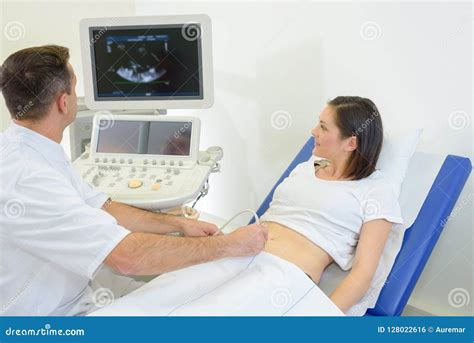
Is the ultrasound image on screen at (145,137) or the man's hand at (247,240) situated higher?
the ultrasound image on screen at (145,137)

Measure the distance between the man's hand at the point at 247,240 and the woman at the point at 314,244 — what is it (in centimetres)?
4

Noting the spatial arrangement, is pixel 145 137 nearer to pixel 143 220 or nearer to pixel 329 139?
pixel 143 220

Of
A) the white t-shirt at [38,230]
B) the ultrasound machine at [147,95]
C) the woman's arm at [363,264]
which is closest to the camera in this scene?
the white t-shirt at [38,230]

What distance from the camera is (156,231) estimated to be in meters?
1.70

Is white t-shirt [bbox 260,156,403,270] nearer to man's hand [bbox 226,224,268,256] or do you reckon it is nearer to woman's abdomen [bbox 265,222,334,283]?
woman's abdomen [bbox 265,222,334,283]

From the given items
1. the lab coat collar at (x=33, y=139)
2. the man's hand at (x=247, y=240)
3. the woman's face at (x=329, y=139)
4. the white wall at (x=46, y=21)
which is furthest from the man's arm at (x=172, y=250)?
the white wall at (x=46, y=21)

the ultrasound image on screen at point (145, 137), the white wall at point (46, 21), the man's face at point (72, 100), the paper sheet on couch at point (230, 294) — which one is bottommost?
the paper sheet on couch at point (230, 294)

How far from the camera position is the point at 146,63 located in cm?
198

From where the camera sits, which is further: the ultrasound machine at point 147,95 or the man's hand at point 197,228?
the ultrasound machine at point 147,95

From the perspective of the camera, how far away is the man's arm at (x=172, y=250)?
1.21m

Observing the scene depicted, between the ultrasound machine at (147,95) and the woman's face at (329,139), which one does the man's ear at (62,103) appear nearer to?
the ultrasound machine at (147,95)

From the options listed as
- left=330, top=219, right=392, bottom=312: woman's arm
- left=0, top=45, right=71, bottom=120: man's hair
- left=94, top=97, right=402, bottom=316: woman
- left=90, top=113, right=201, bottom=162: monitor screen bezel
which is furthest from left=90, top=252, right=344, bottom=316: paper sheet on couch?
left=90, top=113, right=201, bottom=162: monitor screen bezel

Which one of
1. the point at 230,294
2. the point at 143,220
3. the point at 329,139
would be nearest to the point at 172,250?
the point at 230,294

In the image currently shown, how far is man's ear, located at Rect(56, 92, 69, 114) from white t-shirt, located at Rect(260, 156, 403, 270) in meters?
0.83
